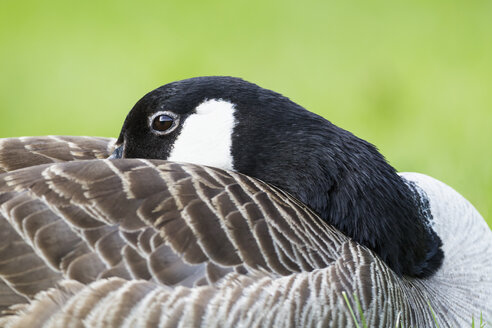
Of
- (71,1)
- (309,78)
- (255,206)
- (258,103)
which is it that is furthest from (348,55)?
(255,206)

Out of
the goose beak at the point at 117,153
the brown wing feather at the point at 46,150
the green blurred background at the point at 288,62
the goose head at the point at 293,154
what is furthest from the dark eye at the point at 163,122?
the green blurred background at the point at 288,62

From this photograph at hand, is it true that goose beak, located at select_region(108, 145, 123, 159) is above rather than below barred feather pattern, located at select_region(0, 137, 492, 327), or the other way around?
above

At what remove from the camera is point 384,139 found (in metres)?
6.29

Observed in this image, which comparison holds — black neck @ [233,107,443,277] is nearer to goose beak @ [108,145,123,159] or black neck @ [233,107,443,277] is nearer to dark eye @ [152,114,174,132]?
dark eye @ [152,114,174,132]

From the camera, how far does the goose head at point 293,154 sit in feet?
9.52

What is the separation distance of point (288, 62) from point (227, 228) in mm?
5416

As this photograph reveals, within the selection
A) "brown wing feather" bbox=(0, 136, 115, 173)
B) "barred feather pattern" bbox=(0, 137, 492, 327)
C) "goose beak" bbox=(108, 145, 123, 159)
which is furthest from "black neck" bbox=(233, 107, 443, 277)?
"brown wing feather" bbox=(0, 136, 115, 173)

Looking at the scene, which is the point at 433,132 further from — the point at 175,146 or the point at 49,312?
the point at 49,312

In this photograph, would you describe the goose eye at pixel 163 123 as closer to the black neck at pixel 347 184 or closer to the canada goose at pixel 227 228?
the canada goose at pixel 227 228

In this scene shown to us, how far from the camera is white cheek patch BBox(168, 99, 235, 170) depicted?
3.07 metres

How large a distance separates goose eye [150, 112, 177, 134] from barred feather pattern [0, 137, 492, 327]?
0.43m

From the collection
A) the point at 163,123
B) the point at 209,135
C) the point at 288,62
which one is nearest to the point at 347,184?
the point at 209,135

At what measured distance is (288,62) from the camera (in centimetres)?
775

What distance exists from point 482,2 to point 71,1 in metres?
4.85
